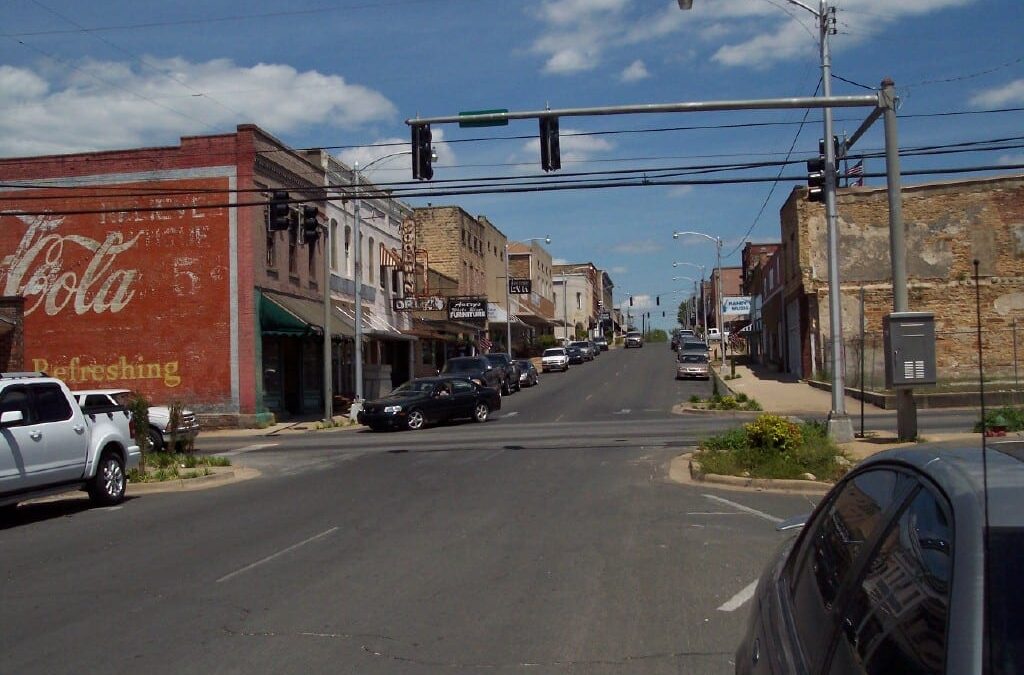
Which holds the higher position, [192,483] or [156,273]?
[156,273]

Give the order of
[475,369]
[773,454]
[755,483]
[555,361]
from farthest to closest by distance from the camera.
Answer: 1. [555,361]
2. [475,369]
3. [773,454]
4. [755,483]

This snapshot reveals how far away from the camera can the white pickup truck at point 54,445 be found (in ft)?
40.9

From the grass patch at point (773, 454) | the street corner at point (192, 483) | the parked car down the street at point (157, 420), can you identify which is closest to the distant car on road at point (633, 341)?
the parked car down the street at point (157, 420)

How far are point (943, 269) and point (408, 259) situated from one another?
2392cm

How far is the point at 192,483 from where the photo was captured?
1688 cm

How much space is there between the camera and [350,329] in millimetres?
38156

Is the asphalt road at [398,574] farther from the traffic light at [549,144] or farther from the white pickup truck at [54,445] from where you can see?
the traffic light at [549,144]

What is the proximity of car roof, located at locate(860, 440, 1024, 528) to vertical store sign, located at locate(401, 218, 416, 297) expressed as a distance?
45.0 meters

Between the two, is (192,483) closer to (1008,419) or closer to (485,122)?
(485,122)

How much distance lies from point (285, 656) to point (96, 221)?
30546 mm

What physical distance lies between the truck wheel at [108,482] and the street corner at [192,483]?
1.26 meters

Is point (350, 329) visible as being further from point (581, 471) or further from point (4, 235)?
point (581, 471)

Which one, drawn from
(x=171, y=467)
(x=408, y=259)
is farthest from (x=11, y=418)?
(x=408, y=259)

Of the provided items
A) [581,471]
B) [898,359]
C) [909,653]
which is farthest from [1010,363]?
[909,653]
